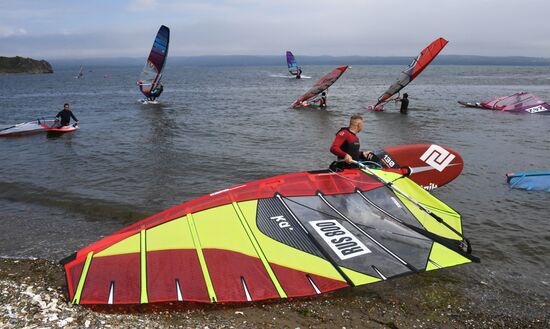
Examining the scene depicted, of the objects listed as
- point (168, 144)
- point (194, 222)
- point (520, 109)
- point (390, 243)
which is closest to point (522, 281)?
point (390, 243)

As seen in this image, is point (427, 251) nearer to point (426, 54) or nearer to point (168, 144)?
point (168, 144)

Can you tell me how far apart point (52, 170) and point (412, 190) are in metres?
11.7

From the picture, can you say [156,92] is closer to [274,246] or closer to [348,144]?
[348,144]

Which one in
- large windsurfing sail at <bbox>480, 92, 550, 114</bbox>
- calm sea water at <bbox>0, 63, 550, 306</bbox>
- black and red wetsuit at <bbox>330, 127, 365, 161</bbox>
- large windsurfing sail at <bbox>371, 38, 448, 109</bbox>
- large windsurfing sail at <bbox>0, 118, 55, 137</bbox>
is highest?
large windsurfing sail at <bbox>371, 38, 448, 109</bbox>

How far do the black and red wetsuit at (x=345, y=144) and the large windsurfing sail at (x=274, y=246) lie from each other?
66 centimetres

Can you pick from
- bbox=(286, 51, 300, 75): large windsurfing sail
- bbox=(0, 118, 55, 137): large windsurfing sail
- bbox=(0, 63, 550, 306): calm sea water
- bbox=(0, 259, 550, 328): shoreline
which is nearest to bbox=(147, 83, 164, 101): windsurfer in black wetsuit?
bbox=(0, 63, 550, 306): calm sea water

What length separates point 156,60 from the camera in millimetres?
32125

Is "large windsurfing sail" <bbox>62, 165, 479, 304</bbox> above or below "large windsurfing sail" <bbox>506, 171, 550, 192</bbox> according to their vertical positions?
above

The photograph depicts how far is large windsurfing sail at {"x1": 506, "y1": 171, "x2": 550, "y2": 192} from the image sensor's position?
11.0 m

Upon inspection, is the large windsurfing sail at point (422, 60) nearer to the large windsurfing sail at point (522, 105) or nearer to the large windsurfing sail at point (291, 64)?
the large windsurfing sail at point (522, 105)

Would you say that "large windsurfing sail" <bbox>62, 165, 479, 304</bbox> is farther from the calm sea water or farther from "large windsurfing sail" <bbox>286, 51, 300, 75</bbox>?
"large windsurfing sail" <bbox>286, 51, 300, 75</bbox>

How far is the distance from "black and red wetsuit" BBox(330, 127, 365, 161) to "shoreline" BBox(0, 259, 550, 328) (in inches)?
92.4

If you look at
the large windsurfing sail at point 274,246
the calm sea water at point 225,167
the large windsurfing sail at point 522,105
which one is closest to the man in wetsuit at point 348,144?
the large windsurfing sail at point 274,246

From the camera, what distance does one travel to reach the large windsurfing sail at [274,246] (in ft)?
16.9
